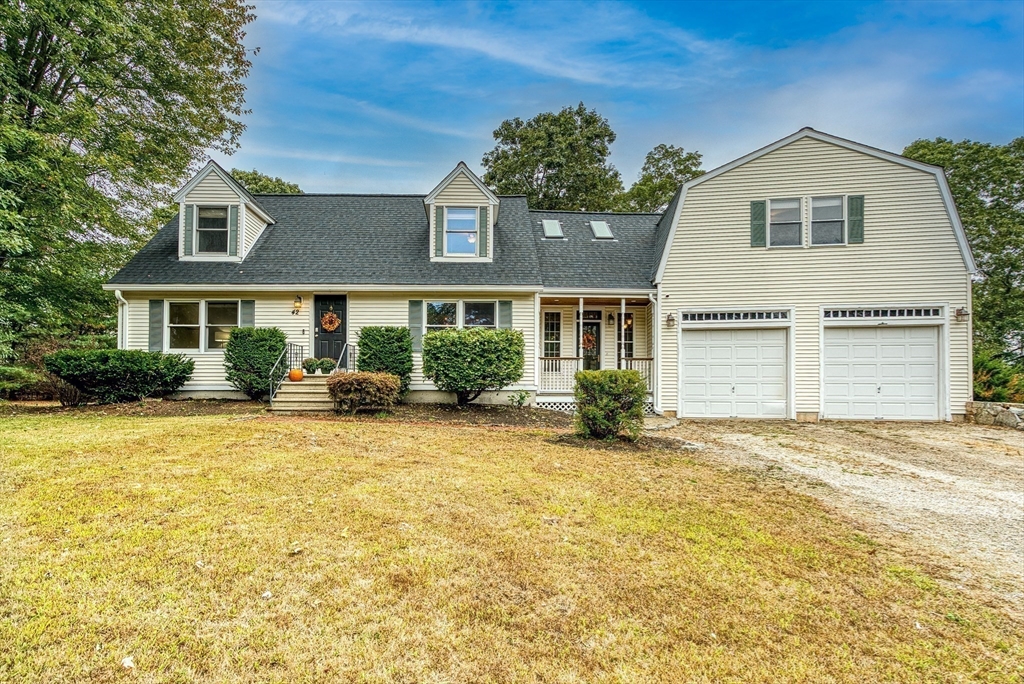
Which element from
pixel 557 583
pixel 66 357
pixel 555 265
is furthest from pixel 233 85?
pixel 557 583

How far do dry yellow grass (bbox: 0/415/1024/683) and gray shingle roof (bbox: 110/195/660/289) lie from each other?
749 centimetres

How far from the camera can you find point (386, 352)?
1121 centimetres

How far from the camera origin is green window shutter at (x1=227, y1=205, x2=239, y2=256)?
12.0 m

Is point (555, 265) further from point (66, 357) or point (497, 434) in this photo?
point (66, 357)

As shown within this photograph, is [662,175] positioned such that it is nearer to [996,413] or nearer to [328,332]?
[996,413]

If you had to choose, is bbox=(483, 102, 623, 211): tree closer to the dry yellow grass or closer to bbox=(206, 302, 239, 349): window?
bbox=(206, 302, 239, 349): window

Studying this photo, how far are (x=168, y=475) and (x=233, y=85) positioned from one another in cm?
1640

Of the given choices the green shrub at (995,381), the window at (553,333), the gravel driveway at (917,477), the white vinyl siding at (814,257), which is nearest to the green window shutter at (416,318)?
the window at (553,333)

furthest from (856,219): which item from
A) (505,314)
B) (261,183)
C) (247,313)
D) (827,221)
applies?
(261,183)

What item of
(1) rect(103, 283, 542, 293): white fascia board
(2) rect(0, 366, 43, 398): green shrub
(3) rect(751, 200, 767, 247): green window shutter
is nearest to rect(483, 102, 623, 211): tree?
(3) rect(751, 200, 767, 247): green window shutter

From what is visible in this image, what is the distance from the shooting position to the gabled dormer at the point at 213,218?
1175 centimetres

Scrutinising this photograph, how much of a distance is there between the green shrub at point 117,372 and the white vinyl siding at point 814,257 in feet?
42.9

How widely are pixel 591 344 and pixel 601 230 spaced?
161 inches

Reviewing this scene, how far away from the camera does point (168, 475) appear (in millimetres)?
4719
